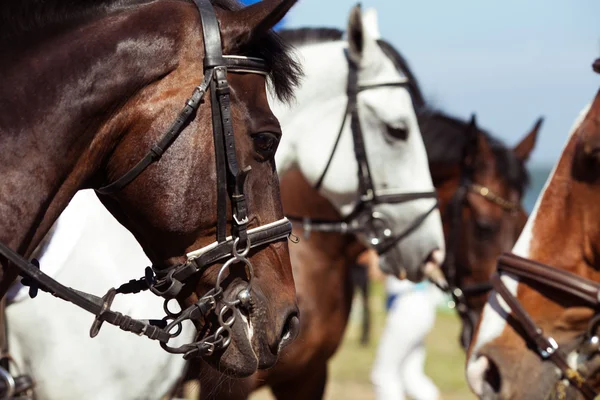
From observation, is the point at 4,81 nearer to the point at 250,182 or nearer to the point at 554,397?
the point at 250,182

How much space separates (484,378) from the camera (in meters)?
3.21

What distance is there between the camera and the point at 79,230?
3.44m

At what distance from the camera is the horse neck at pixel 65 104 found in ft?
6.95

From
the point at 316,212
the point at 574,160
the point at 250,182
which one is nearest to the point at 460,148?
the point at 316,212

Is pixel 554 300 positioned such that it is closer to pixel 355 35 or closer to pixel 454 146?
pixel 355 35

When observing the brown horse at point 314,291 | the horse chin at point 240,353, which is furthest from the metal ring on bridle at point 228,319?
the brown horse at point 314,291

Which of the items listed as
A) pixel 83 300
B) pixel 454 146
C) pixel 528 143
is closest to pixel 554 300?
pixel 83 300

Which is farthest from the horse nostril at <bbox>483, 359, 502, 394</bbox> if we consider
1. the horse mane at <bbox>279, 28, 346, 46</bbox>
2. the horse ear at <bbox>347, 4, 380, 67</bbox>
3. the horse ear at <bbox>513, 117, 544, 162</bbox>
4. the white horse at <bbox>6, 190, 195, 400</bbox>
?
the horse ear at <bbox>513, 117, 544, 162</bbox>

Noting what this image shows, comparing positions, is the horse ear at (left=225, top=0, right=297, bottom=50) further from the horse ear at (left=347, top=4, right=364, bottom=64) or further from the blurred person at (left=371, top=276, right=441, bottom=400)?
the blurred person at (left=371, top=276, right=441, bottom=400)

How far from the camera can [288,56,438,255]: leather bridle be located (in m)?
4.54

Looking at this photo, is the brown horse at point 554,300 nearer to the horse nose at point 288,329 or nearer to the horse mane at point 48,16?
the horse nose at point 288,329

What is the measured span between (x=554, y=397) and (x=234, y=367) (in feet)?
4.56

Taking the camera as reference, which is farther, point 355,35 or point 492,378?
point 355,35

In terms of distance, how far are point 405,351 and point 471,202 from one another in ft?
4.48
